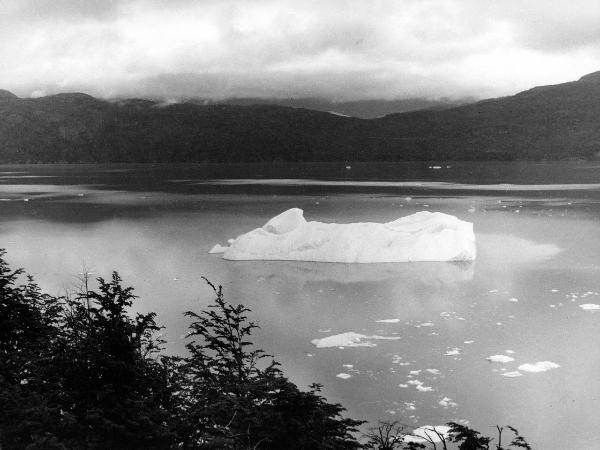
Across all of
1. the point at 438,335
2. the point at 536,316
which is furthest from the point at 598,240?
the point at 438,335

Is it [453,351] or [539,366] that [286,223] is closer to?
[453,351]

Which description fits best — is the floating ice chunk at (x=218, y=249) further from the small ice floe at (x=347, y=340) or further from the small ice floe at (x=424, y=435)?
the small ice floe at (x=424, y=435)

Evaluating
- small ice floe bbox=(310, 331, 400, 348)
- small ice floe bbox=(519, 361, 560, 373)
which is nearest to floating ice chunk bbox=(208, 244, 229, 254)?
small ice floe bbox=(310, 331, 400, 348)

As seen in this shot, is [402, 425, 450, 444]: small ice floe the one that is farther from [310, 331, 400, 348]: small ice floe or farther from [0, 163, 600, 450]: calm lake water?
[310, 331, 400, 348]: small ice floe

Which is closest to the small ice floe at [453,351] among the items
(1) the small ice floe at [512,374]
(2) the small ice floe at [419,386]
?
(1) the small ice floe at [512,374]

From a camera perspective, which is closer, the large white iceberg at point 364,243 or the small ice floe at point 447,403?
the small ice floe at point 447,403

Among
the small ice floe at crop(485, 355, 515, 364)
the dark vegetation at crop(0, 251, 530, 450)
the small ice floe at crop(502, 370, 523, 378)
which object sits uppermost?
the dark vegetation at crop(0, 251, 530, 450)

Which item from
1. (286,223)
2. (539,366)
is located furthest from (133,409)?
(286,223)
